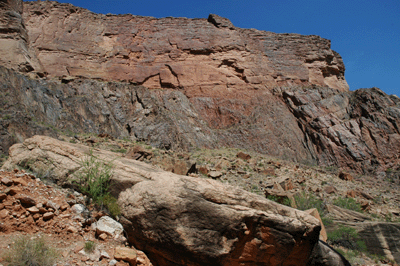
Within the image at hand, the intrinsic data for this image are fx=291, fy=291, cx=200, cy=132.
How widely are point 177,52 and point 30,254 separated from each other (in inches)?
1062

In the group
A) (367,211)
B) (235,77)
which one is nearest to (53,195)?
(367,211)

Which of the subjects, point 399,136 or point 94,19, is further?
point 94,19

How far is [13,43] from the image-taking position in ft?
70.0

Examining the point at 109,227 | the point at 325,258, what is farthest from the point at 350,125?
the point at 109,227

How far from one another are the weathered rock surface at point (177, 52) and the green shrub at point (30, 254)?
23768mm

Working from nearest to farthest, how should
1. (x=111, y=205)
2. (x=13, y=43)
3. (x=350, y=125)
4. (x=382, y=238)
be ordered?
(x=111, y=205)
(x=382, y=238)
(x=13, y=43)
(x=350, y=125)

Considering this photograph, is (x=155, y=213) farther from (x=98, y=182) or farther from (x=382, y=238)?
(x=382, y=238)

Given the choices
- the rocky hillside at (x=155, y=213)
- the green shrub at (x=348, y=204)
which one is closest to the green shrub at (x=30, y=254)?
the rocky hillside at (x=155, y=213)

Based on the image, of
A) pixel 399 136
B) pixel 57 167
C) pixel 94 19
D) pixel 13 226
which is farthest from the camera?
pixel 94 19

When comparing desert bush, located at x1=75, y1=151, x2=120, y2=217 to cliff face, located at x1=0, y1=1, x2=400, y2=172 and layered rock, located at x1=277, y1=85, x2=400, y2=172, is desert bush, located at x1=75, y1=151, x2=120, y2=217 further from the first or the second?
layered rock, located at x1=277, y1=85, x2=400, y2=172

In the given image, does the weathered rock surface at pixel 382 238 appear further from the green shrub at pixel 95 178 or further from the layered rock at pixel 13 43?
the layered rock at pixel 13 43

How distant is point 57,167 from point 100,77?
72.8 ft

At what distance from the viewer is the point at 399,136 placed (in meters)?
A: 23.2

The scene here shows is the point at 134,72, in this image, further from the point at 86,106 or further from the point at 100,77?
the point at 86,106
